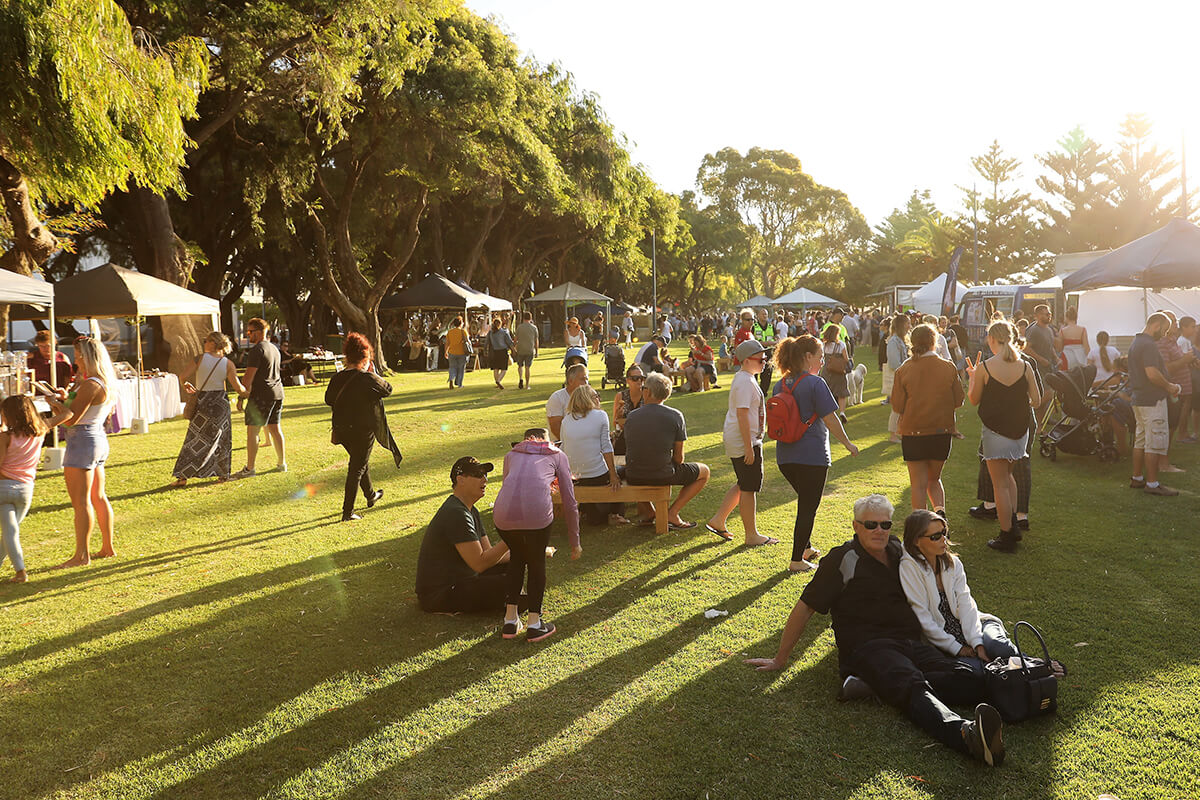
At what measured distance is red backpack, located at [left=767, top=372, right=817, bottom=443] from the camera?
579 centimetres

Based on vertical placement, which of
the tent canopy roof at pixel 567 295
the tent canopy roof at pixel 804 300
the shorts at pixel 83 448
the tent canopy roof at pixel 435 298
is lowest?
the shorts at pixel 83 448

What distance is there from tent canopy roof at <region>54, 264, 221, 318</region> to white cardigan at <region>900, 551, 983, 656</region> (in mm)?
14529

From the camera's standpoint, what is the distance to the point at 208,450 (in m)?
9.56

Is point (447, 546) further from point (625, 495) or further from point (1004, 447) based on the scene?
point (1004, 447)

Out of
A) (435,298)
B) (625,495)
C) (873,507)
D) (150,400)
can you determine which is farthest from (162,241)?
(873,507)

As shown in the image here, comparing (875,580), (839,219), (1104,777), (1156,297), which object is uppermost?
(839,219)

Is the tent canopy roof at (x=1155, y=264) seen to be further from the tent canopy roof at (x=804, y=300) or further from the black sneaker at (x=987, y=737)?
the tent canopy roof at (x=804, y=300)

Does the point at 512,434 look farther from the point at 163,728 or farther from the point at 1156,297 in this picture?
the point at 1156,297

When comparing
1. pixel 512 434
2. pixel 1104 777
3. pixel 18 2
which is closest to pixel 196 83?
pixel 18 2

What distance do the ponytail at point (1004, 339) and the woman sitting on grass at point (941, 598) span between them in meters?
2.78

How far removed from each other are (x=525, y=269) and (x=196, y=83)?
94.6 ft

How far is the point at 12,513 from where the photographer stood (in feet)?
19.7

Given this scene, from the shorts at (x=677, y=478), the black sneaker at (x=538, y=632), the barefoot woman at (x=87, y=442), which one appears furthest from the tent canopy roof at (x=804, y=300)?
the black sneaker at (x=538, y=632)

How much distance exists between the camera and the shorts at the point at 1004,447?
642cm
